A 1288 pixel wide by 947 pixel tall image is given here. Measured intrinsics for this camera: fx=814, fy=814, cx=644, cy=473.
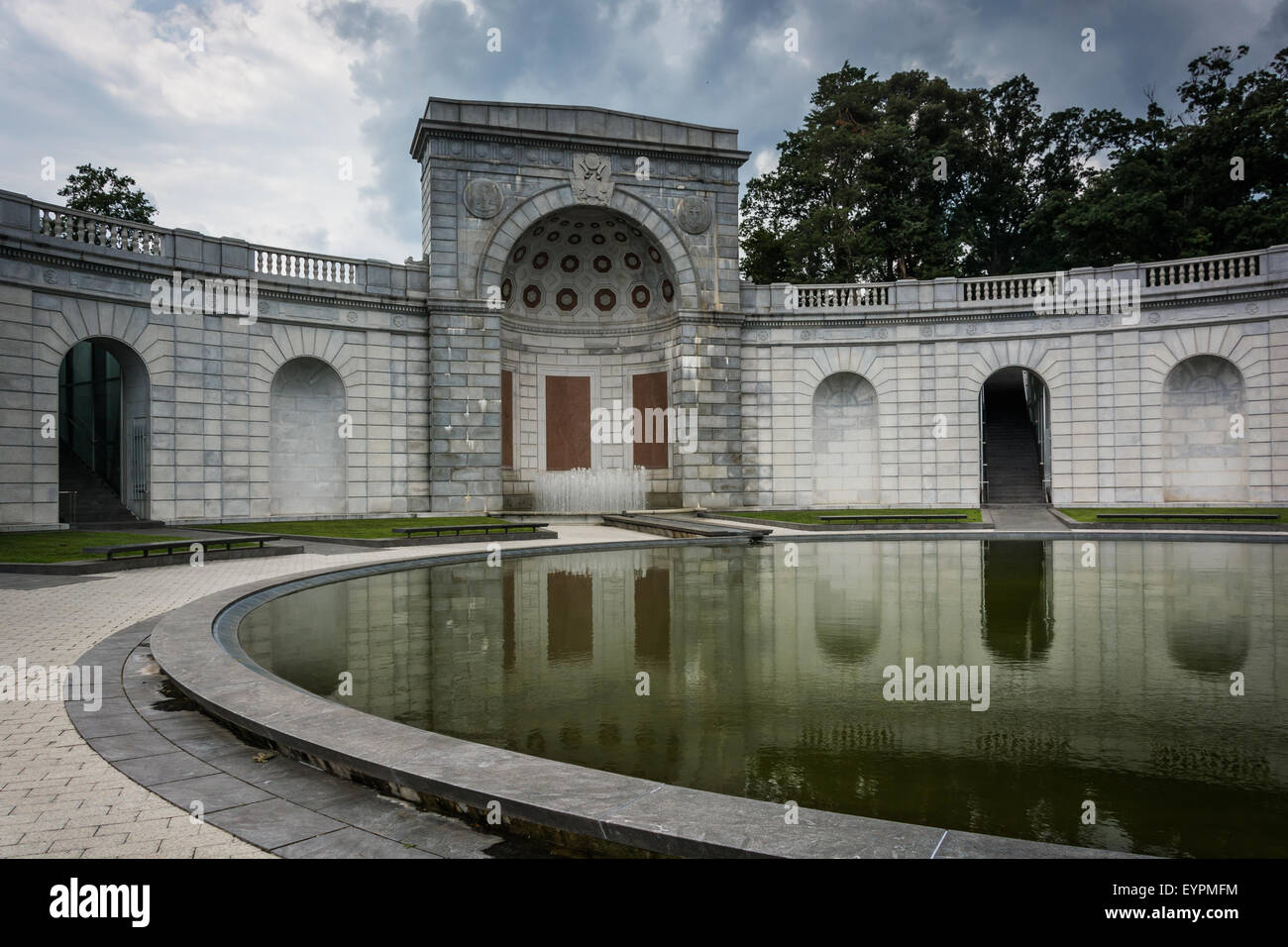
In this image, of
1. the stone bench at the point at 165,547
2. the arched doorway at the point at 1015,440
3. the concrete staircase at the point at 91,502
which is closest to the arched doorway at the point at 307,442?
the concrete staircase at the point at 91,502

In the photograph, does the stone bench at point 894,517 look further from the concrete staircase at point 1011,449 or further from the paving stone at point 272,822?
the paving stone at point 272,822

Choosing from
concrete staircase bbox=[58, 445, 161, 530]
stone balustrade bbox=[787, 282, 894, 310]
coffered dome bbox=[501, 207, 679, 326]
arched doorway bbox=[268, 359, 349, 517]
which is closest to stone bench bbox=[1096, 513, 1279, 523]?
stone balustrade bbox=[787, 282, 894, 310]

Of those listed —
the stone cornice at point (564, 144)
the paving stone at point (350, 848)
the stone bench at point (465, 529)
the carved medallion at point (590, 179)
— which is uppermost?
the stone cornice at point (564, 144)

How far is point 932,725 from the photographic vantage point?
5820 mm

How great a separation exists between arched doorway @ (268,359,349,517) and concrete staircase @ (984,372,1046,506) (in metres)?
24.2

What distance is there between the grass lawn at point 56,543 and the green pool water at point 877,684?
22.2 ft

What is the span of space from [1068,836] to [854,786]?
1.11 metres

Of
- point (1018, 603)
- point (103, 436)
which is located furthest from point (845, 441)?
point (103, 436)

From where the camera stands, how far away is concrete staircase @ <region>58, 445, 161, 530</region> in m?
24.1

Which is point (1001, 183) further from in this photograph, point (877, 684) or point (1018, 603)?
point (877, 684)

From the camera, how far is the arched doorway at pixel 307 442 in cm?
2767

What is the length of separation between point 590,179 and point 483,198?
165 inches

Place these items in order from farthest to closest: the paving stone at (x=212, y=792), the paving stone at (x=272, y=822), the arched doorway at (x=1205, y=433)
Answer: the arched doorway at (x=1205, y=433) < the paving stone at (x=212, y=792) < the paving stone at (x=272, y=822)

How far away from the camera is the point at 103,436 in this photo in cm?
2820
